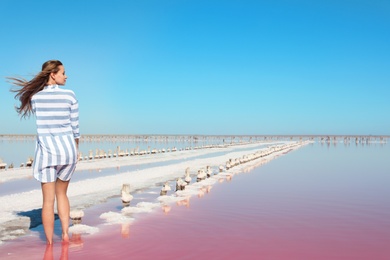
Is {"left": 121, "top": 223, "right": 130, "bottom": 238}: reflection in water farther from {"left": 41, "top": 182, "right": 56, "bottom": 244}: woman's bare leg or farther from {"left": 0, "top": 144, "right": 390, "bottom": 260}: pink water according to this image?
{"left": 41, "top": 182, "right": 56, "bottom": 244}: woman's bare leg

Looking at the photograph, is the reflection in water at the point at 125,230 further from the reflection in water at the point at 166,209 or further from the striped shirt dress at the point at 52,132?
the striped shirt dress at the point at 52,132

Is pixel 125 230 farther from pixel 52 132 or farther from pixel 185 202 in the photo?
pixel 185 202

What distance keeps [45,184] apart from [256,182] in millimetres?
10075

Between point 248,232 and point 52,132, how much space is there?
3.40 m

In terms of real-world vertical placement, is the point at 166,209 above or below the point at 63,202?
below

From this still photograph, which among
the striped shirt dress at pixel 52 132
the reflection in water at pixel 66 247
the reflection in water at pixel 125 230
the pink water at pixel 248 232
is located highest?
the striped shirt dress at pixel 52 132

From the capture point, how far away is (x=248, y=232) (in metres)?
6.75

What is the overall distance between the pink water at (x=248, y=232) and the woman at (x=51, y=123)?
40.2 inches

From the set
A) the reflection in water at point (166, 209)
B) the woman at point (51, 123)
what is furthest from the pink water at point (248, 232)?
the woman at point (51, 123)

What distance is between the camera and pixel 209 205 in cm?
946

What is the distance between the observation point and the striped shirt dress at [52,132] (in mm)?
5047

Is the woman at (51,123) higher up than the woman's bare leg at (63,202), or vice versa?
the woman at (51,123)

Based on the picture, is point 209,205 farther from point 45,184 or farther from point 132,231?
point 45,184

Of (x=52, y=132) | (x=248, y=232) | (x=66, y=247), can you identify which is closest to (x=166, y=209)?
(x=248, y=232)
